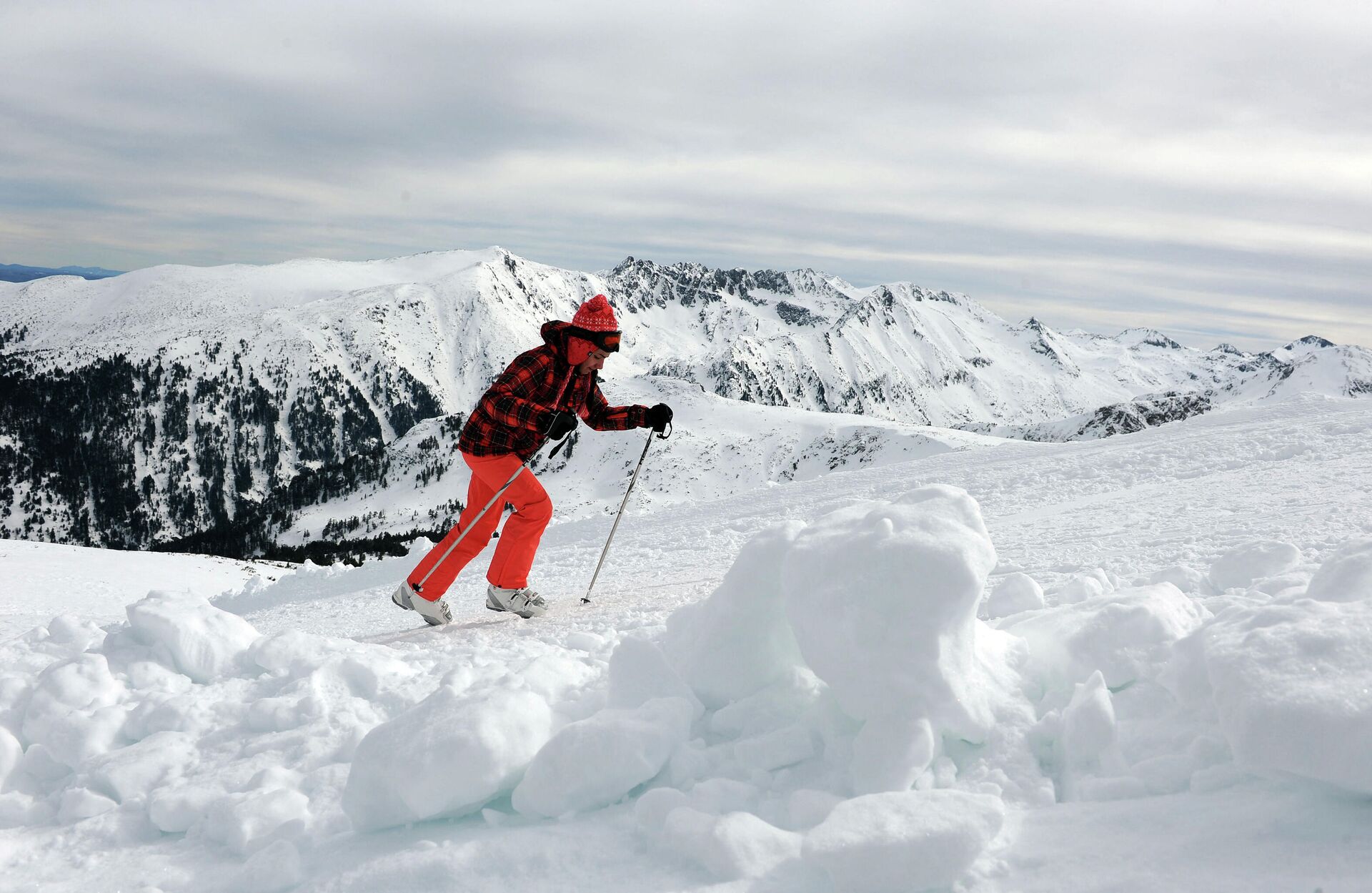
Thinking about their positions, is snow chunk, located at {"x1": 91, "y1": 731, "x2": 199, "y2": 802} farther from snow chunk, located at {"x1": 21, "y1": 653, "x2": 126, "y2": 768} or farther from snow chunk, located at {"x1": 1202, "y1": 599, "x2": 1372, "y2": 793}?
snow chunk, located at {"x1": 1202, "y1": 599, "x2": 1372, "y2": 793}

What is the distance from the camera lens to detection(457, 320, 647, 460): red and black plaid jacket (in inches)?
257

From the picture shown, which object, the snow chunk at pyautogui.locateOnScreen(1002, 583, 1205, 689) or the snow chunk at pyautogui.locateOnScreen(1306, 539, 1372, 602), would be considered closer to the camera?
the snow chunk at pyautogui.locateOnScreen(1306, 539, 1372, 602)

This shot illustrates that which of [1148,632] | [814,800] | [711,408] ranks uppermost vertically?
[1148,632]

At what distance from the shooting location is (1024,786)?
121 inches

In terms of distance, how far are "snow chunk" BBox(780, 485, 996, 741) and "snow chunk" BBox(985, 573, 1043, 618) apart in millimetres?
1648

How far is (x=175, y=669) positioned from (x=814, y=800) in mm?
4046

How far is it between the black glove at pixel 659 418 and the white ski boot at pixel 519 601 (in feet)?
6.08

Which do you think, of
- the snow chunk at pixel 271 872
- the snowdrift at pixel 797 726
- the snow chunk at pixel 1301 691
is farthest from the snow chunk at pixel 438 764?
the snow chunk at pixel 1301 691

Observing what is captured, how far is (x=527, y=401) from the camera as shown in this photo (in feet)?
21.7

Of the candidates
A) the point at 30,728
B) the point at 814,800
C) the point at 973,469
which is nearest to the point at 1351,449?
the point at 973,469

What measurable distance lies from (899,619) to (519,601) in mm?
4301

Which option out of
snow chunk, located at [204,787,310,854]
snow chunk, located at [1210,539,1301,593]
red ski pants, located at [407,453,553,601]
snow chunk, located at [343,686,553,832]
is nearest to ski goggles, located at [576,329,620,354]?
red ski pants, located at [407,453,553,601]

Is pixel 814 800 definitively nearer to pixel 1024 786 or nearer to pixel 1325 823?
pixel 1024 786

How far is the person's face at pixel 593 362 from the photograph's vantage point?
6672 millimetres
